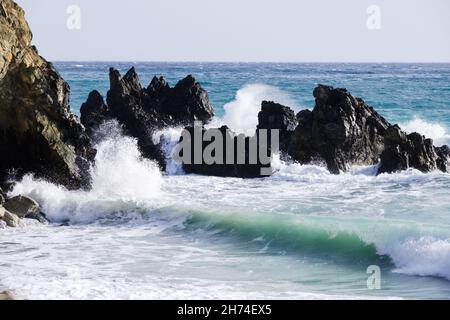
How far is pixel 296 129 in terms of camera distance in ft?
72.2

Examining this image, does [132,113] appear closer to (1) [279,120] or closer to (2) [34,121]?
(1) [279,120]

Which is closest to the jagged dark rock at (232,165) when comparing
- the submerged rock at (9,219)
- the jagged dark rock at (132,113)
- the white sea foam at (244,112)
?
the jagged dark rock at (132,113)

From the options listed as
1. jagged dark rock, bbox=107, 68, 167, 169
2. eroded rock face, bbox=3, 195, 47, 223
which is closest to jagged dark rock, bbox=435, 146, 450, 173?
jagged dark rock, bbox=107, 68, 167, 169

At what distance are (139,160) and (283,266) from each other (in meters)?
11.1

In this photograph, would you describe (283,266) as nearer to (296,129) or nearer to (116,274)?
(116,274)

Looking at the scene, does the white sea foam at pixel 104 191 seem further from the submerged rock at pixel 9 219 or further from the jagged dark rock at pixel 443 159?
the jagged dark rock at pixel 443 159

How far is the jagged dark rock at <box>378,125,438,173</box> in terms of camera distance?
2067 centimetres

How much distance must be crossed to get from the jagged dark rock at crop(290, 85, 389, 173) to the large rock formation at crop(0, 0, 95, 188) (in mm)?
6592

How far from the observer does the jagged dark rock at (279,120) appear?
23516 mm

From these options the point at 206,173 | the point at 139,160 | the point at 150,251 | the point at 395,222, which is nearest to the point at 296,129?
the point at 206,173

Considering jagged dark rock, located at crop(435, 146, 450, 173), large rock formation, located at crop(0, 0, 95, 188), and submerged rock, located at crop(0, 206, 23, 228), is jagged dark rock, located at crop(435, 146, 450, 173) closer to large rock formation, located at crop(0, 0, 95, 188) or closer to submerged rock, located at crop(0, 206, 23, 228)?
large rock formation, located at crop(0, 0, 95, 188)

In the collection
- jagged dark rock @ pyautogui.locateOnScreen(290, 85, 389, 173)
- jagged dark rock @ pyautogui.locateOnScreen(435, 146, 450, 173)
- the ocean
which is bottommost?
the ocean
